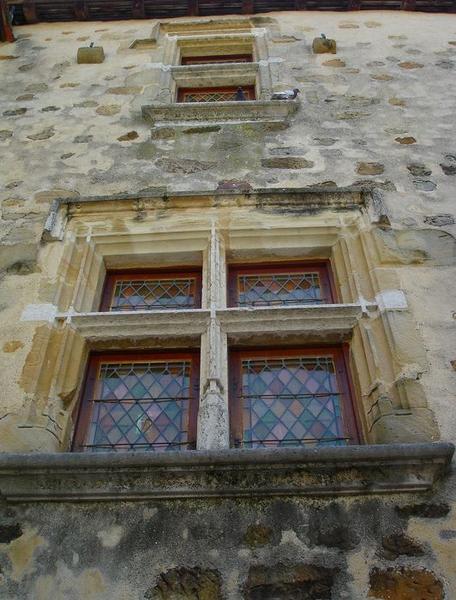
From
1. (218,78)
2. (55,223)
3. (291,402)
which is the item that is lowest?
(291,402)

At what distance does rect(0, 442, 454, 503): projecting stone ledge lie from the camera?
2.30m

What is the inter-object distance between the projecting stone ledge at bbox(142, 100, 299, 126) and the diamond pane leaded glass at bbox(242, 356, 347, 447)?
2.21 meters

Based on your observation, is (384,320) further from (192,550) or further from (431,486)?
(192,550)

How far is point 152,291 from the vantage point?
3.53 m

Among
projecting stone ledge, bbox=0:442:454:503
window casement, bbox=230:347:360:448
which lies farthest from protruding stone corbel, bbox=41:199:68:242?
projecting stone ledge, bbox=0:442:454:503

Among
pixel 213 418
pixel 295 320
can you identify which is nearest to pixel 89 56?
pixel 295 320

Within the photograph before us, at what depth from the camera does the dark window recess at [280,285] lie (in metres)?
3.41

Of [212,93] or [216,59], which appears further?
[216,59]

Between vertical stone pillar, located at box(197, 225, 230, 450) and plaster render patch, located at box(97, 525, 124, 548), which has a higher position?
vertical stone pillar, located at box(197, 225, 230, 450)

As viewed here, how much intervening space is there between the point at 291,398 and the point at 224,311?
0.53 metres

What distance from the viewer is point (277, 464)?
2.32 meters

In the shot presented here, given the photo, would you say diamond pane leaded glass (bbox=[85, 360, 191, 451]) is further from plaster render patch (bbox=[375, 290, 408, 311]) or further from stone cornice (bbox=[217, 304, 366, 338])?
plaster render patch (bbox=[375, 290, 408, 311])

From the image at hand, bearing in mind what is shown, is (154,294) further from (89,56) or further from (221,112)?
(89,56)

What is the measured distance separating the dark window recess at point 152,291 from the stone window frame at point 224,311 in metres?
0.07
